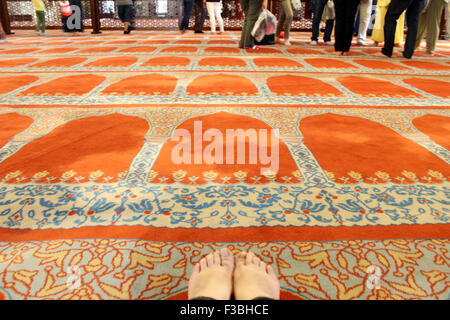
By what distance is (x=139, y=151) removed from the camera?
5.75 feet

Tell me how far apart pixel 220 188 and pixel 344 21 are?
390 cm

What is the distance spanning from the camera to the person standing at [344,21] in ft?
13.8

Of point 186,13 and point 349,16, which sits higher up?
point 186,13

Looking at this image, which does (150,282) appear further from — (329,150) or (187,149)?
(329,150)

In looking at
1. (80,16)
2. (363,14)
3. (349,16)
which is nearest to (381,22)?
(363,14)

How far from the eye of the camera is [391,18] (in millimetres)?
4137

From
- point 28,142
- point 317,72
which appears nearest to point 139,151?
point 28,142

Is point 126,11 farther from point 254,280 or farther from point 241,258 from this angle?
point 254,280

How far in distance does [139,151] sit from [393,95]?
2.24m

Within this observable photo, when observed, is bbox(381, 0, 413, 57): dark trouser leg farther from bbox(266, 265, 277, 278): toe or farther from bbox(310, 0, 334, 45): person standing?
bbox(266, 265, 277, 278): toe

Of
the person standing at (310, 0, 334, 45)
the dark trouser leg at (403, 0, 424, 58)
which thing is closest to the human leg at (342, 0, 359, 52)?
the dark trouser leg at (403, 0, 424, 58)

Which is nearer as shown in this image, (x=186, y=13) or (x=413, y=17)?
(x=413, y=17)

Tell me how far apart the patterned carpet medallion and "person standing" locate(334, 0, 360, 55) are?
1.71 meters

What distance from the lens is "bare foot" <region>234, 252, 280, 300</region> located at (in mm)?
862
